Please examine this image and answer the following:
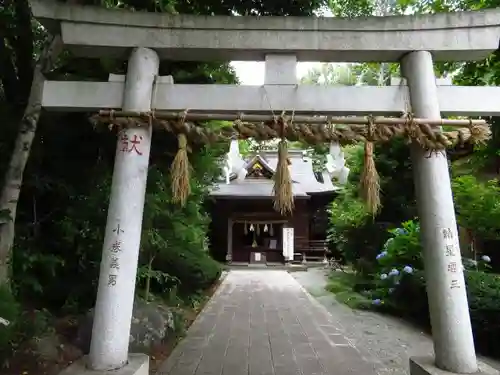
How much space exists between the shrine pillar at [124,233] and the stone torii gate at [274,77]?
0.01m

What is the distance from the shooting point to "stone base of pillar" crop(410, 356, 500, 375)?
3.20m

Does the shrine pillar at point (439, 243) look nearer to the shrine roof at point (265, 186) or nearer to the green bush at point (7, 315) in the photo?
the green bush at point (7, 315)

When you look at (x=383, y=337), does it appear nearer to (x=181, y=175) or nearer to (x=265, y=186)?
(x=181, y=175)

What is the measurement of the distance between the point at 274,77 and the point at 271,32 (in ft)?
1.36

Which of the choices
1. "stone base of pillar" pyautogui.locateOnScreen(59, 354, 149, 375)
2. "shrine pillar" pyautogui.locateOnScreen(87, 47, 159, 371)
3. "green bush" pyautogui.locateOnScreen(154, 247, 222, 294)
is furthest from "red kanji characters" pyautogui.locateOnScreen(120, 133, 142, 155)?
"green bush" pyautogui.locateOnScreen(154, 247, 222, 294)

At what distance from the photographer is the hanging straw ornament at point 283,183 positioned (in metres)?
3.49

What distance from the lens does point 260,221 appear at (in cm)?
2216

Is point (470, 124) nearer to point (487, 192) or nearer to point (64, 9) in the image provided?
point (64, 9)

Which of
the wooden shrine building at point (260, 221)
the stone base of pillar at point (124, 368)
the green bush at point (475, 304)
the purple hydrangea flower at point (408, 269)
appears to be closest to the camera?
the stone base of pillar at point (124, 368)

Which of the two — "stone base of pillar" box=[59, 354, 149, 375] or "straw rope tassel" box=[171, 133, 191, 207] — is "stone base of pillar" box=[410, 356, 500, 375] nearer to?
"stone base of pillar" box=[59, 354, 149, 375]

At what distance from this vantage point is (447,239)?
3387mm

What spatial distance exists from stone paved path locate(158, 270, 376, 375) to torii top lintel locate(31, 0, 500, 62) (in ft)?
12.1

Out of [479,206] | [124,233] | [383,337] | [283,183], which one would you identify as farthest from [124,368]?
[479,206]

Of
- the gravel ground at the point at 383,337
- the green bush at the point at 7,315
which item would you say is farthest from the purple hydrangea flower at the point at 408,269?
the green bush at the point at 7,315
